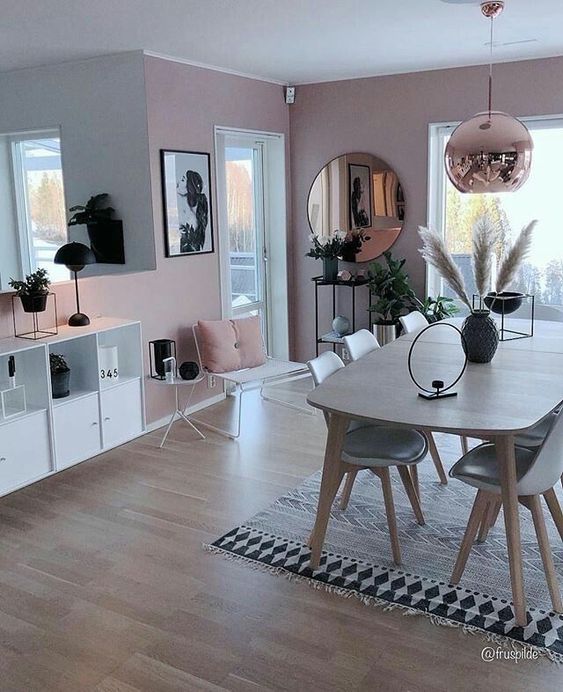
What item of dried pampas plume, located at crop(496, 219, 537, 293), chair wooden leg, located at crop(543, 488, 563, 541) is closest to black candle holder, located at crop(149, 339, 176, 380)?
dried pampas plume, located at crop(496, 219, 537, 293)

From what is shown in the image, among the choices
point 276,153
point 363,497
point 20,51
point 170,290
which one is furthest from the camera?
point 276,153

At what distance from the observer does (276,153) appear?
6.05 metres

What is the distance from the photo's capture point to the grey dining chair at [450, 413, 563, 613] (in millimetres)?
2602

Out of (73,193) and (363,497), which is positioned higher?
(73,193)

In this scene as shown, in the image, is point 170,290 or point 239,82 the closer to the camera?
point 170,290

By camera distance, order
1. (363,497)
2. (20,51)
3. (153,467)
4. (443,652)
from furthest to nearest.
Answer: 1. (20,51)
2. (153,467)
3. (363,497)
4. (443,652)

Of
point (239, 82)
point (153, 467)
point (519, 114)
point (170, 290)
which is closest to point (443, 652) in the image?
point (153, 467)

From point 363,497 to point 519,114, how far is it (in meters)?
3.02

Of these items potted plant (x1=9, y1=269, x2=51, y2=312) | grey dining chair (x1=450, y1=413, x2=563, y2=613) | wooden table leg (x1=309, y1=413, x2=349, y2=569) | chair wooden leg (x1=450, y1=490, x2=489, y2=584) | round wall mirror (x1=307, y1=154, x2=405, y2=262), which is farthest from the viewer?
round wall mirror (x1=307, y1=154, x2=405, y2=262)

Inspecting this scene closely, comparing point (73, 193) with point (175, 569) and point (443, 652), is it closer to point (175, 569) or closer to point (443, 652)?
point (175, 569)

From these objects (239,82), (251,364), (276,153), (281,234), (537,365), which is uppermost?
(239,82)

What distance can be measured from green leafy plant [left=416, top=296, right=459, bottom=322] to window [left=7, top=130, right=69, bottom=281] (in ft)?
9.03

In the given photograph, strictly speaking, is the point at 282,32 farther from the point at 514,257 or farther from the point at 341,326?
the point at 341,326

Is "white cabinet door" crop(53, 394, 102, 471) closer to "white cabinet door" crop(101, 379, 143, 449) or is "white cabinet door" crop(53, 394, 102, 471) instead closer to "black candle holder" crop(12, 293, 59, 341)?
"white cabinet door" crop(101, 379, 143, 449)
